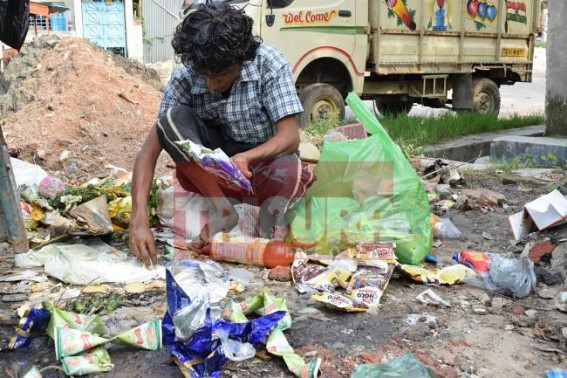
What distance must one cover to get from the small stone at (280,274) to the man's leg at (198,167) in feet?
1.22

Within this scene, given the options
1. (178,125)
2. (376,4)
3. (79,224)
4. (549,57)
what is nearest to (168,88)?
(178,125)

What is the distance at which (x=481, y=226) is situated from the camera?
12.1ft

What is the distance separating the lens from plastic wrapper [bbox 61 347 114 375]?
1900mm

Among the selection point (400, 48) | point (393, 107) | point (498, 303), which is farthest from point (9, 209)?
point (393, 107)

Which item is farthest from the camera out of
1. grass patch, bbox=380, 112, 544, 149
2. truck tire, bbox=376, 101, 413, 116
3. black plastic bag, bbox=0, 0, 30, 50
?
truck tire, bbox=376, 101, 413, 116

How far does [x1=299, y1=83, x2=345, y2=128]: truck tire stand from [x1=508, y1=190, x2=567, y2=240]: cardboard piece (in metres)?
3.75

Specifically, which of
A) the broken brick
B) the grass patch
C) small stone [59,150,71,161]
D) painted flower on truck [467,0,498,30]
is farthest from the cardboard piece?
painted flower on truck [467,0,498,30]

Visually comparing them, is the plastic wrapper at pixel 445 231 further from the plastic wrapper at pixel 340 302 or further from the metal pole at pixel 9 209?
the metal pole at pixel 9 209

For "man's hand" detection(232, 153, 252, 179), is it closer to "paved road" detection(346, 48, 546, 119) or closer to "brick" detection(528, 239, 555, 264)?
"brick" detection(528, 239, 555, 264)

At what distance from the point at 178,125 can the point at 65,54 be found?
186 inches

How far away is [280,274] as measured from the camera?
269 centimetres

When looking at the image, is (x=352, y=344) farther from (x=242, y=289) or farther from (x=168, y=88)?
(x=168, y=88)

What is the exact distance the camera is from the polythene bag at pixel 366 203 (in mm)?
2883

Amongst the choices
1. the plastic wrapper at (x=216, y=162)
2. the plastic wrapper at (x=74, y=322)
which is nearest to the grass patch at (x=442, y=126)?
the plastic wrapper at (x=216, y=162)
